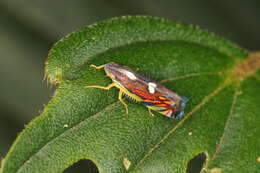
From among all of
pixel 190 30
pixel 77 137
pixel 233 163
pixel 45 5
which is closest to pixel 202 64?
pixel 190 30

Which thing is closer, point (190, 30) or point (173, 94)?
point (173, 94)

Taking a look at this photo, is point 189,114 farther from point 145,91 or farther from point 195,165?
point 195,165

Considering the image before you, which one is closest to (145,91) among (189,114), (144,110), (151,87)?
(151,87)

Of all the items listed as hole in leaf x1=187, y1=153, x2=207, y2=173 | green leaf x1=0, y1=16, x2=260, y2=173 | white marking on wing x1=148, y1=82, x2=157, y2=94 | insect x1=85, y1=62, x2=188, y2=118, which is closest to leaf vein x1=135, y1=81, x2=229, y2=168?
green leaf x1=0, y1=16, x2=260, y2=173

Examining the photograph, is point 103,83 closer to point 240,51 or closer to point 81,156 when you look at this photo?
point 81,156

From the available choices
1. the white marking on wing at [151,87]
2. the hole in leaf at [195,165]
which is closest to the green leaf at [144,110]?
the white marking on wing at [151,87]

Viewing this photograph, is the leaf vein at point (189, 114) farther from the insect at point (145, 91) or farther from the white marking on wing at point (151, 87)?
the white marking on wing at point (151, 87)

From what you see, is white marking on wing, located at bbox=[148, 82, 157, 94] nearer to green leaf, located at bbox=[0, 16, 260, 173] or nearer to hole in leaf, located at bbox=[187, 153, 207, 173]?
green leaf, located at bbox=[0, 16, 260, 173]
